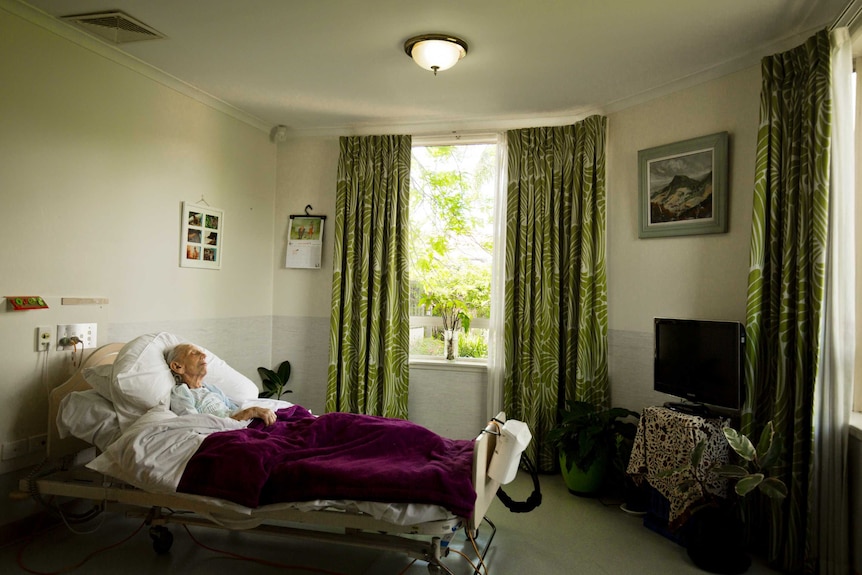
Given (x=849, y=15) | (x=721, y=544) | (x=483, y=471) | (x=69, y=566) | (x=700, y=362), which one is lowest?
(x=69, y=566)

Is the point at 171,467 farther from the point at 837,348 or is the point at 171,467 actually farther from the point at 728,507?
the point at 837,348

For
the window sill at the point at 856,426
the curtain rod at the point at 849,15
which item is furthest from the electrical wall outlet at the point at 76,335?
the curtain rod at the point at 849,15

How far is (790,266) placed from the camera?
2688 millimetres

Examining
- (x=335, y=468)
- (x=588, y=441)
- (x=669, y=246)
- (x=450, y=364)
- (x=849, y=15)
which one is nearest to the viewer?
(x=335, y=468)

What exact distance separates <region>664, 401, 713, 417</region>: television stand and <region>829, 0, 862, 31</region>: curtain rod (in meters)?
1.93

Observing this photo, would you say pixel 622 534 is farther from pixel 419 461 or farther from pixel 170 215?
pixel 170 215

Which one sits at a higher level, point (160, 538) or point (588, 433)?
point (588, 433)

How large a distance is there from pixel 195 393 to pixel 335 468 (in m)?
1.10

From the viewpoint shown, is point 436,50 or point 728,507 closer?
point 728,507

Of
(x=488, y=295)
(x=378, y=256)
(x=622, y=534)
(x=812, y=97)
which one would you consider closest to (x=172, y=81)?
(x=378, y=256)

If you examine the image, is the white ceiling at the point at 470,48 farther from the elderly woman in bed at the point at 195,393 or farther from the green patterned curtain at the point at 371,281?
the elderly woman in bed at the point at 195,393

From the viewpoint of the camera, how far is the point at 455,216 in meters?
4.44

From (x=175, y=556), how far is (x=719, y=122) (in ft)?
12.2

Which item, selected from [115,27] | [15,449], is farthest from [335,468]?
[115,27]
